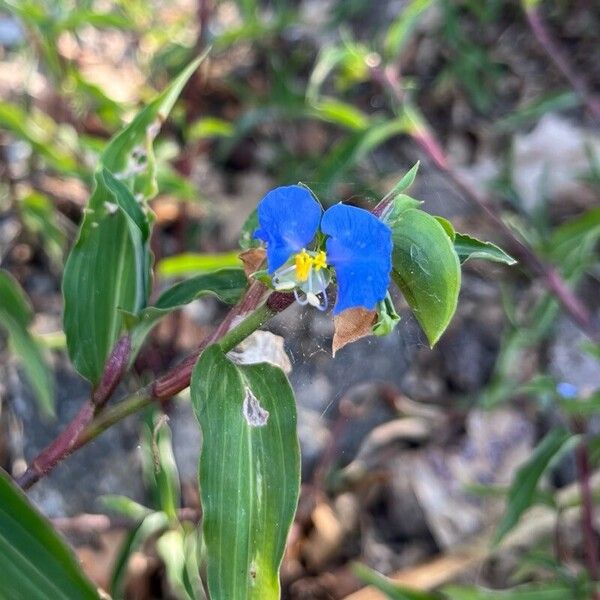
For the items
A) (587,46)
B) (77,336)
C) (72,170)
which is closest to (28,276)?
(72,170)

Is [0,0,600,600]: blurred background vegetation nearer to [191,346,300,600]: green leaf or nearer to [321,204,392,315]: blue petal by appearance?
[191,346,300,600]: green leaf

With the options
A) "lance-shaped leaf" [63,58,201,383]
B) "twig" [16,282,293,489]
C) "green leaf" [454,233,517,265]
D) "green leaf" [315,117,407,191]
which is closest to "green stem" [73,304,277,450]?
"twig" [16,282,293,489]

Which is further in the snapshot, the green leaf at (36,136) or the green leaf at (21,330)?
the green leaf at (36,136)

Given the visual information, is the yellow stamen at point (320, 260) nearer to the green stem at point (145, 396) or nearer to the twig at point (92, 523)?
the green stem at point (145, 396)

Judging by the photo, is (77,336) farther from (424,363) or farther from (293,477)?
(424,363)

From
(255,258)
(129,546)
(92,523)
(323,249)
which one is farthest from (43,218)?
(323,249)

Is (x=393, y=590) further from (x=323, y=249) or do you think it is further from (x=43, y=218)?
(x=43, y=218)

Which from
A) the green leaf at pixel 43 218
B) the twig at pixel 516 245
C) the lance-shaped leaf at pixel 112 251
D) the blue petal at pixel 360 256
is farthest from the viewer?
the green leaf at pixel 43 218

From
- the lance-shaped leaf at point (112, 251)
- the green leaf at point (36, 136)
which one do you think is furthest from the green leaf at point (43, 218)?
the lance-shaped leaf at point (112, 251)
